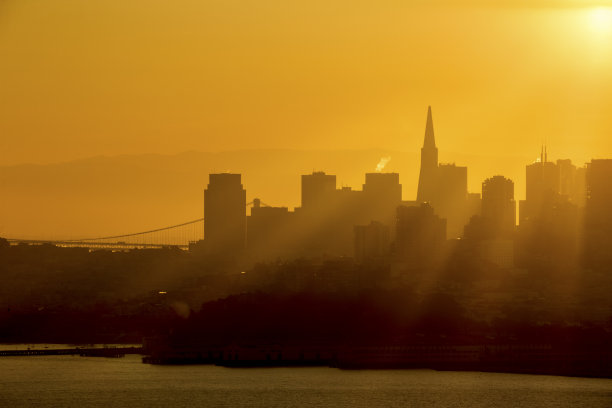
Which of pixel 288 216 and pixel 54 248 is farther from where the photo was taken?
pixel 288 216

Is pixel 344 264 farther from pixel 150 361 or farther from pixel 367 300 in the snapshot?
pixel 150 361

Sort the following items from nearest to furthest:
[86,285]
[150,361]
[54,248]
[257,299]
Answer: [150,361]
[257,299]
[86,285]
[54,248]

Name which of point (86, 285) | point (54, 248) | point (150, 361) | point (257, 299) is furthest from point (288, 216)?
point (150, 361)

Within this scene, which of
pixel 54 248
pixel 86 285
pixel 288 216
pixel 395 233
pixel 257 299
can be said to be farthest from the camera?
pixel 288 216
